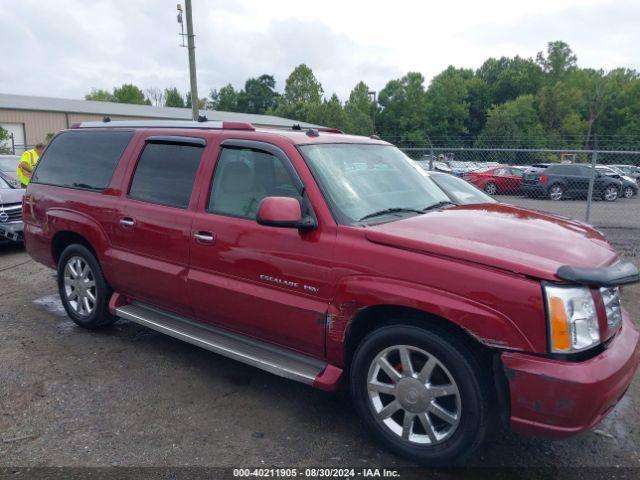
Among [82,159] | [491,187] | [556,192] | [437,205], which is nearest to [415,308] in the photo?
[437,205]

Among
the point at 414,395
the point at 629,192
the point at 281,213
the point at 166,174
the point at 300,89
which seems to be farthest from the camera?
the point at 300,89

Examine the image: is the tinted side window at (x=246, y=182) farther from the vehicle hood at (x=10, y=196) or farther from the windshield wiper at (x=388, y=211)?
the vehicle hood at (x=10, y=196)

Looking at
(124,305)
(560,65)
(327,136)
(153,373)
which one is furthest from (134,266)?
(560,65)

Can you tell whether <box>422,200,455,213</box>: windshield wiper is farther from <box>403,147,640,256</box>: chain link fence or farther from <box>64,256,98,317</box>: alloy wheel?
<box>403,147,640,256</box>: chain link fence

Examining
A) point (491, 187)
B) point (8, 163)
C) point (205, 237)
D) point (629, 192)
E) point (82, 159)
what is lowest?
point (629, 192)

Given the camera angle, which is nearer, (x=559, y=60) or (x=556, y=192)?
(x=556, y=192)

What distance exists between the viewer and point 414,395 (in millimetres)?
2943

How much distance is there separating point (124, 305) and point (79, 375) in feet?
2.40

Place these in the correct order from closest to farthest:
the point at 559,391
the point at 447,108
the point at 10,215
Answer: the point at 559,391 < the point at 10,215 < the point at 447,108

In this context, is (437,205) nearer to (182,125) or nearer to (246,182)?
(246,182)

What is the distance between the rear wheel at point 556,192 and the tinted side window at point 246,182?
51.7 ft

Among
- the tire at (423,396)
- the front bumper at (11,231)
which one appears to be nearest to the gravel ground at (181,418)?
the tire at (423,396)

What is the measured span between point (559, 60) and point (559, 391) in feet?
309

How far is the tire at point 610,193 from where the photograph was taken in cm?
1978
